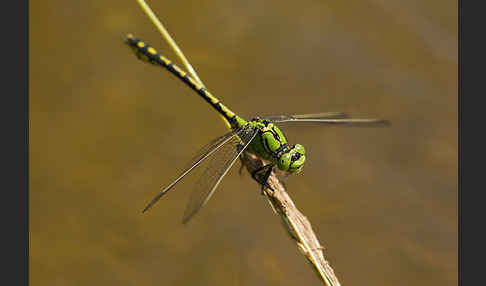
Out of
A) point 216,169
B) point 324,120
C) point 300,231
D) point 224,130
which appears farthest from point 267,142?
point 224,130

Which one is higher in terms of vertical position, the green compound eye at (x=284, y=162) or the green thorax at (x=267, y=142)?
the green thorax at (x=267, y=142)

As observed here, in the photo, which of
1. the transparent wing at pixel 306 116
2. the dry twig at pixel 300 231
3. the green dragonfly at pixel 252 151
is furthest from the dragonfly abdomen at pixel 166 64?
the dry twig at pixel 300 231

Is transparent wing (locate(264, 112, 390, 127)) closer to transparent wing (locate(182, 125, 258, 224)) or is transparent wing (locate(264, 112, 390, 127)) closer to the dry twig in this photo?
transparent wing (locate(182, 125, 258, 224))

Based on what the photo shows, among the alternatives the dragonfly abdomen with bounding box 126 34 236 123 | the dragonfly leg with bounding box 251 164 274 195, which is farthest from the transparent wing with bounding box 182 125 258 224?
the dragonfly abdomen with bounding box 126 34 236 123

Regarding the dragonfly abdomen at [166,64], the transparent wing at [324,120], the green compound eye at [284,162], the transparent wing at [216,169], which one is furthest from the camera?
the dragonfly abdomen at [166,64]

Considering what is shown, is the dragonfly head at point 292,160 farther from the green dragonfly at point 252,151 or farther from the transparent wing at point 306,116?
the transparent wing at point 306,116

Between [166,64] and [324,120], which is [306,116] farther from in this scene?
[166,64]
